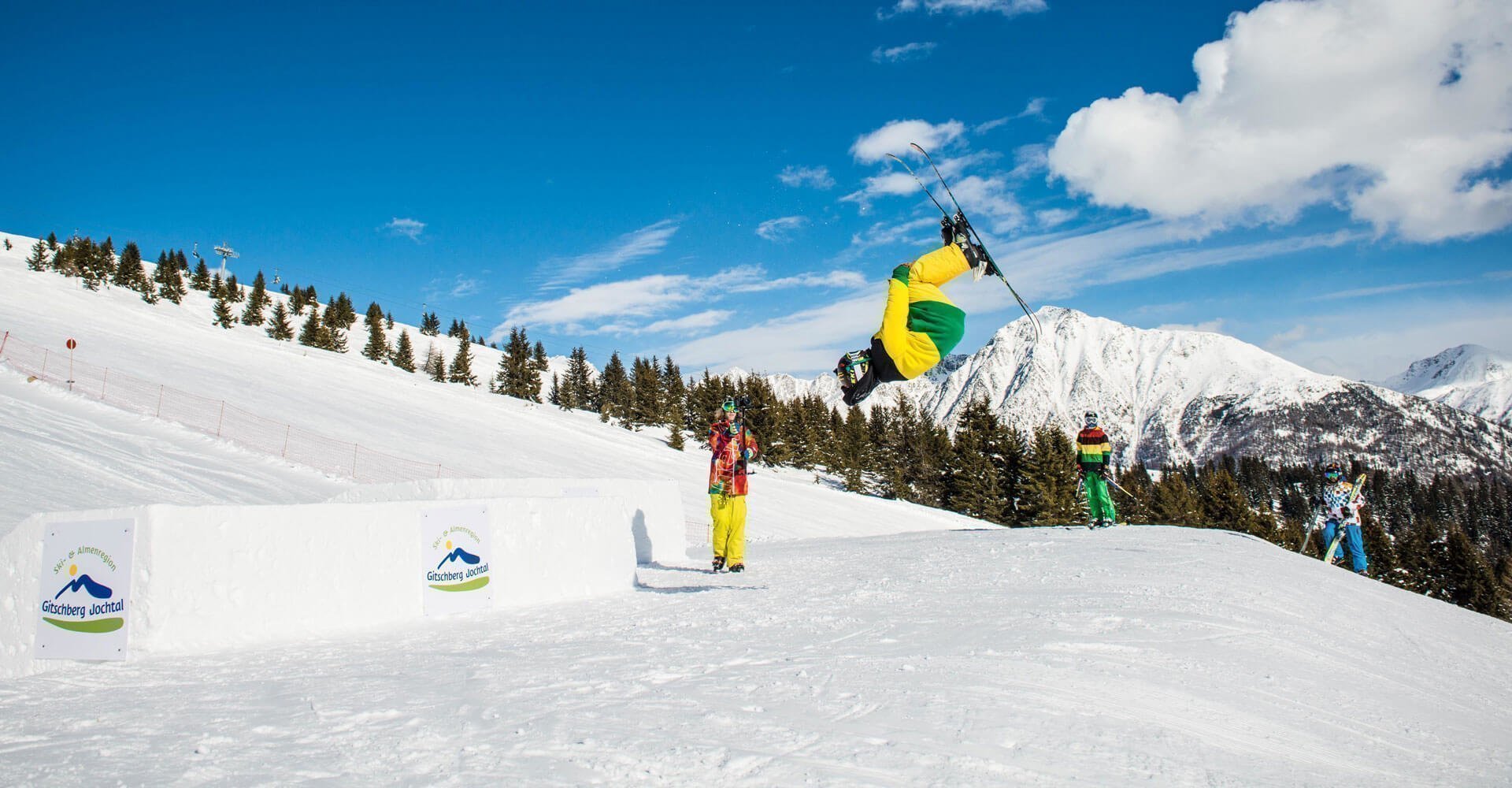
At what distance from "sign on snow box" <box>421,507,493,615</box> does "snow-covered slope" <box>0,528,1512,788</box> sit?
0.52 meters

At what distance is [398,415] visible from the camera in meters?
39.0

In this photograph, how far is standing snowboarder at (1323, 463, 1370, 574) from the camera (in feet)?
49.1

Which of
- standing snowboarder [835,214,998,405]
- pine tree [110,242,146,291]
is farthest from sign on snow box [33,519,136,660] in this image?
pine tree [110,242,146,291]

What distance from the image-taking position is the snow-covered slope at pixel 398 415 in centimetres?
3169

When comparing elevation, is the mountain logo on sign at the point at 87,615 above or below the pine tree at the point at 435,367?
below

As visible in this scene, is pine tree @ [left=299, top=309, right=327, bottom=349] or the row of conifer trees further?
pine tree @ [left=299, top=309, right=327, bottom=349]

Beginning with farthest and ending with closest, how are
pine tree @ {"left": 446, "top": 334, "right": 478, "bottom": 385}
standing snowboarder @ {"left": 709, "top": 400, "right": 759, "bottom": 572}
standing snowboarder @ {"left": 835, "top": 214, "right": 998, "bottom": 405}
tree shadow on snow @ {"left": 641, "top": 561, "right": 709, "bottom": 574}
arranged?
pine tree @ {"left": 446, "top": 334, "right": 478, "bottom": 385} → tree shadow on snow @ {"left": 641, "top": 561, "right": 709, "bottom": 574} → standing snowboarder @ {"left": 709, "top": 400, "right": 759, "bottom": 572} → standing snowboarder @ {"left": 835, "top": 214, "right": 998, "bottom": 405}

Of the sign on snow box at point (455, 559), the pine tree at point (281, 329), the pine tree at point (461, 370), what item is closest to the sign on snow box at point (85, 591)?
the sign on snow box at point (455, 559)

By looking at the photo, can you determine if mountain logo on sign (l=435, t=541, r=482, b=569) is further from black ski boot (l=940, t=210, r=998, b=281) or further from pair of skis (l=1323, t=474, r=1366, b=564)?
pair of skis (l=1323, t=474, r=1366, b=564)

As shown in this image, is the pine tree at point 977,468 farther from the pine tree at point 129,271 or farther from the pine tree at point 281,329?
the pine tree at point 129,271

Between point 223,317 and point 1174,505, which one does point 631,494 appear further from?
point 223,317

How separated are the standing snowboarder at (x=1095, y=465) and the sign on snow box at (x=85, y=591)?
1405 centimetres

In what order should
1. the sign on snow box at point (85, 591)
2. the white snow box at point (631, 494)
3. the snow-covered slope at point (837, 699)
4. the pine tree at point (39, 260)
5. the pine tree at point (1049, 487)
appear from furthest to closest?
the pine tree at point (39, 260) < the pine tree at point (1049, 487) < the white snow box at point (631, 494) < the sign on snow box at point (85, 591) < the snow-covered slope at point (837, 699)

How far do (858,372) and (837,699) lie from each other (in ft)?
12.3
